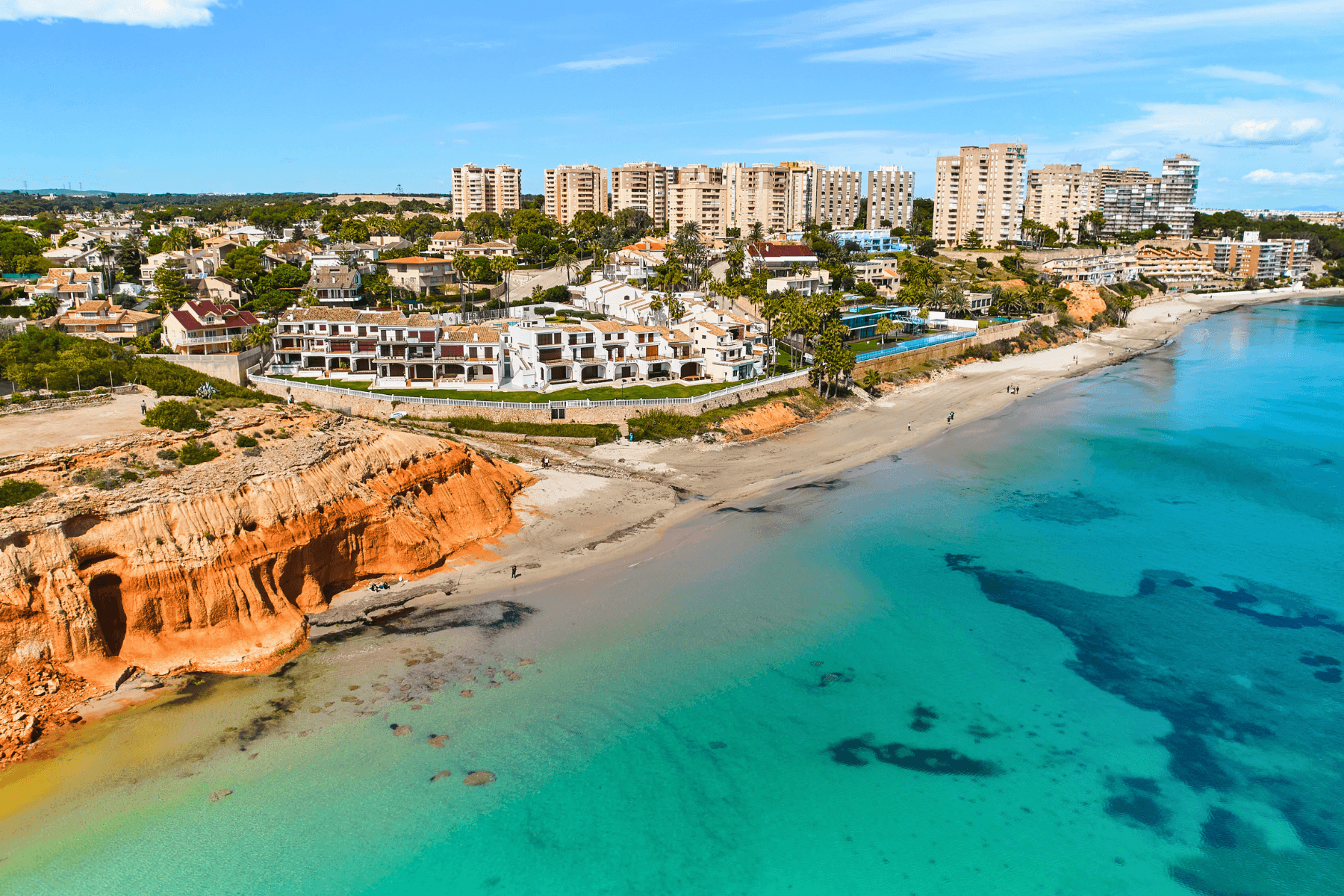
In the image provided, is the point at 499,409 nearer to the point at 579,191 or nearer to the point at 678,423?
the point at 678,423

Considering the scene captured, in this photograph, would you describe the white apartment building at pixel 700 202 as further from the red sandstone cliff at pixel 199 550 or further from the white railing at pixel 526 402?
the red sandstone cliff at pixel 199 550

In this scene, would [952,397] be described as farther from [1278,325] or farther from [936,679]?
[1278,325]

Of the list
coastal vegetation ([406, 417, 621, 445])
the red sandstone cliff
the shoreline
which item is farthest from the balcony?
the red sandstone cliff

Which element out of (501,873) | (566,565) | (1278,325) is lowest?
(501,873)

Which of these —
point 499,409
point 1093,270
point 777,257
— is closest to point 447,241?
point 777,257

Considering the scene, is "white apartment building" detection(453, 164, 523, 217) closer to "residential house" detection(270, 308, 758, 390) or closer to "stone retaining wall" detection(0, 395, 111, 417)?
"residential house" detection(270, 308, 758, 390)

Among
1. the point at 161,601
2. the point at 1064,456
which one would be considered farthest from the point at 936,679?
the point at 1064,456
